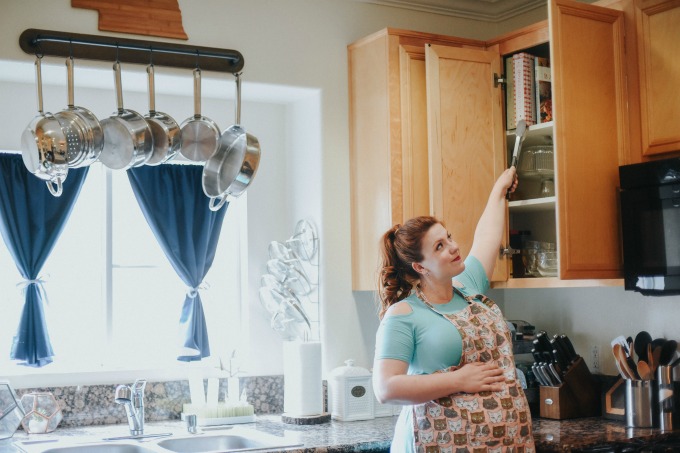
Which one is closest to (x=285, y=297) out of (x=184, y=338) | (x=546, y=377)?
(x=184, y=338)

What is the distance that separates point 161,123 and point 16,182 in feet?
A: 2.96

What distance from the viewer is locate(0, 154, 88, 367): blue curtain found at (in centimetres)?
345

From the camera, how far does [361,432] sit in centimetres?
317

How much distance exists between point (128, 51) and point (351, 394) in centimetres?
155

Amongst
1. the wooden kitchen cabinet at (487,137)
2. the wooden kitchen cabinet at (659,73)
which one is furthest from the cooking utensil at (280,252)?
the wooden kitchen cabinet at (659,73)

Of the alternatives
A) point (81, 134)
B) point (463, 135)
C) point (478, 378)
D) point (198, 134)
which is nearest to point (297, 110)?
point (463, 135)

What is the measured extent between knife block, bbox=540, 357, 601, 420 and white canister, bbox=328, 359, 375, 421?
0.67 m

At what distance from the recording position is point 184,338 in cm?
373

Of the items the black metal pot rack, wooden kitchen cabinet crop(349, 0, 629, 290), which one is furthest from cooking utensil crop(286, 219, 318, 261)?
the black metal pot rack

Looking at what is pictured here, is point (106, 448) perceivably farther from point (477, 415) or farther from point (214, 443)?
point (477, 415)

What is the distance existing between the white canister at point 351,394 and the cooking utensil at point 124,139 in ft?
3.95

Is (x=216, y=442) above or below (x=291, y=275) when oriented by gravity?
below

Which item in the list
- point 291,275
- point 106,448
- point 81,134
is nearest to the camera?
point 81,134

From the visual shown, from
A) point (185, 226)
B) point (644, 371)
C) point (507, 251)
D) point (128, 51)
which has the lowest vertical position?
point (644, 371)
